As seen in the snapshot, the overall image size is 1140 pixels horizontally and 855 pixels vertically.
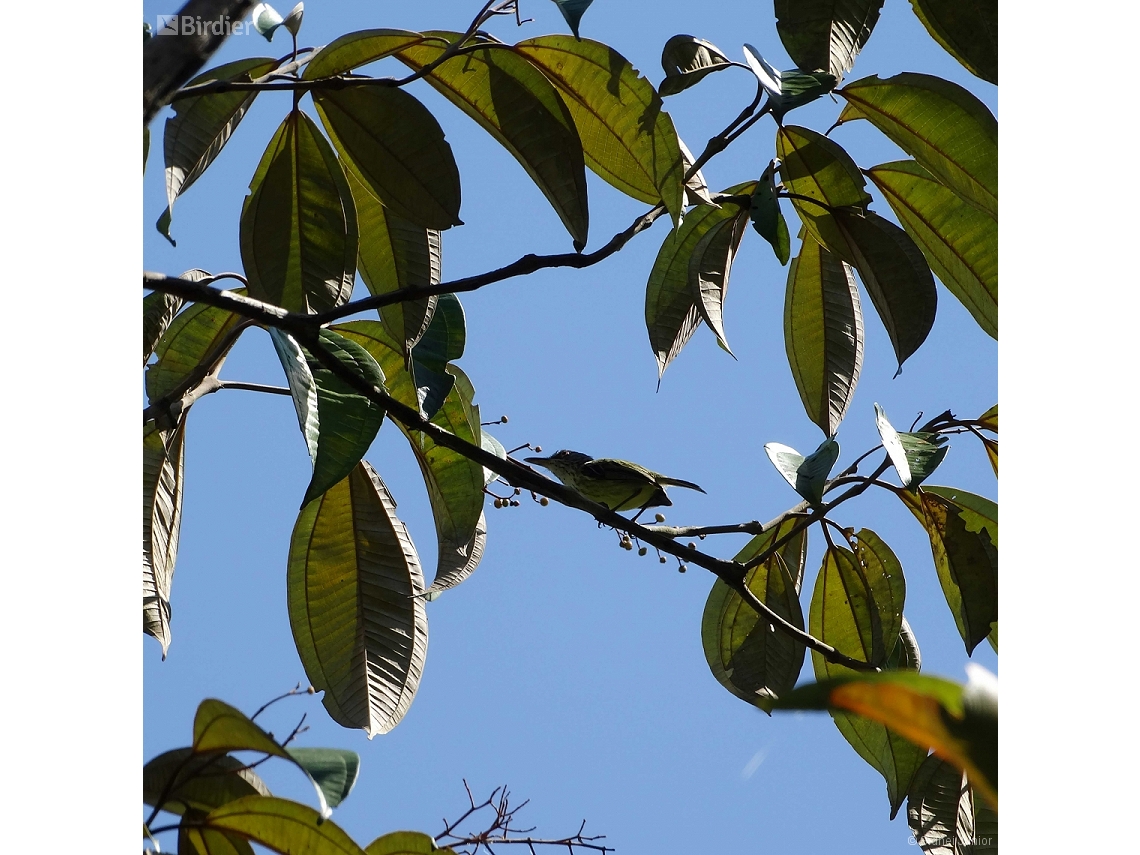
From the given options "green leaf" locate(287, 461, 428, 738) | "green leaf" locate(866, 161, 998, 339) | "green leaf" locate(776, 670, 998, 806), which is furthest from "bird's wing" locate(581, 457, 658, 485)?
"green leaf" locate(776, 670, 998, 806)

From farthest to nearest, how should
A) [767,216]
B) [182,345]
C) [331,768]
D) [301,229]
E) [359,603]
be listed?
[182,345], [359,603], [301,229], [767,216], [331,768]

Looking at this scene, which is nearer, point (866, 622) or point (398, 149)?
point (398, 149)

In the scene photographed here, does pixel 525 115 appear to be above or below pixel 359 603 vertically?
above

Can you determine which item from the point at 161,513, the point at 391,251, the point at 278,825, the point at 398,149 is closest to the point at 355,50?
the point at 398,149

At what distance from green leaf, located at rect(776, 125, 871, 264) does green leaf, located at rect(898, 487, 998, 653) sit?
252mm

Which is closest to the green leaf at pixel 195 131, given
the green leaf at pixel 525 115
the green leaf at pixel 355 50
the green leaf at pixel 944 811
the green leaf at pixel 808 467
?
the green leaf at pixel 355 50

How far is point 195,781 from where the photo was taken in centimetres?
68

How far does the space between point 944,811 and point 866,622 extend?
0.20 m

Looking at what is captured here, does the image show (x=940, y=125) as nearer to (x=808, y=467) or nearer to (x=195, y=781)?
(x=808, y=467)
